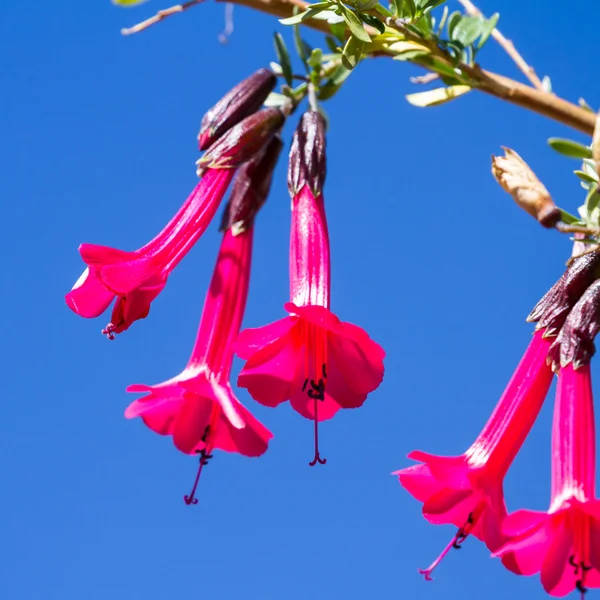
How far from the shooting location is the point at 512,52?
149cm

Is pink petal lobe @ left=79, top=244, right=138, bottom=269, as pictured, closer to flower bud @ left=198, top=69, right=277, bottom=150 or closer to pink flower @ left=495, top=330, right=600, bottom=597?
flower bud @ left=198, top=69, right=277, bottom=150

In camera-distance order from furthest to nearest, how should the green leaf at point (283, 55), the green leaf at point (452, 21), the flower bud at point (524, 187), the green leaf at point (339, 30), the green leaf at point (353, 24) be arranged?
the green leaf at point (283, 55) < the green leaf at point (452, 21) < the green leaf at point (339, 30) < the green leaf at point (353, 24) < the flower bud at point (524, 187)

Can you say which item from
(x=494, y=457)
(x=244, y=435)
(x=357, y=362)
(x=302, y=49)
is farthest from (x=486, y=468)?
(x=302, y=49)

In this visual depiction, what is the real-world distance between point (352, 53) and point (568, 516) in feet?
2.28

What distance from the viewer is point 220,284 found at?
4.57 ft

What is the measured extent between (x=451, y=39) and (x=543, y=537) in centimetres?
73

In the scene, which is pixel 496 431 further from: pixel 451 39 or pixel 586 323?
pixel 451 39

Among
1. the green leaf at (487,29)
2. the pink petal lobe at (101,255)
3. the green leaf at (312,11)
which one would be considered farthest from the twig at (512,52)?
the pink petal lobe at (101,255)

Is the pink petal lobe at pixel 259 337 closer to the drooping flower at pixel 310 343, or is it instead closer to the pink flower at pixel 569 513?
the drooping flower at pixel 310 343

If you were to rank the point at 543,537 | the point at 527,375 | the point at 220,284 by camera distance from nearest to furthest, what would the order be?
the point at 543,537, the point at 527,375, the point at 220,284

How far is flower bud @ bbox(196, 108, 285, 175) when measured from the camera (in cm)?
138

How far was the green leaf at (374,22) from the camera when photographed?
1.13 meters

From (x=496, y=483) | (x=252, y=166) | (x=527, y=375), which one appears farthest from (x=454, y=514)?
(x=252, y=166)

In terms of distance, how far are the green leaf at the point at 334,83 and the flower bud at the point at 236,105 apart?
93 mm
